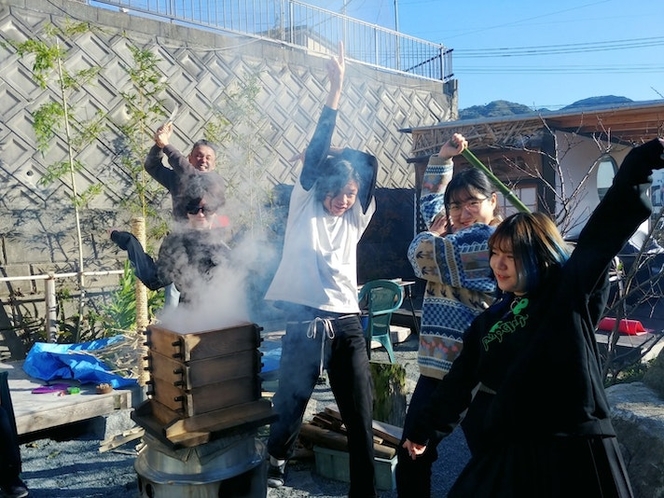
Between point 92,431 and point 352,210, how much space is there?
349cm

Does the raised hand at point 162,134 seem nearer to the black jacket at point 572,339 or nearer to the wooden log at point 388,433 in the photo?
the wooden log at point 388,433

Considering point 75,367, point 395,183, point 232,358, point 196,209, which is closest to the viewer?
point 232,358

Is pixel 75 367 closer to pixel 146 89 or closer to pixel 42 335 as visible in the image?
pixel 42 335

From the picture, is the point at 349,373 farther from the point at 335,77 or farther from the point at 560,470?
the point at 335,77

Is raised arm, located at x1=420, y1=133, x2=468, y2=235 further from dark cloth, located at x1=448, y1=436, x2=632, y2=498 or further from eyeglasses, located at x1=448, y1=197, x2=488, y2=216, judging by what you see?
dark cloth, located at x1=448, y1=436, x2=632, y2=498

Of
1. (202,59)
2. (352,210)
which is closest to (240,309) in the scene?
(352,210)

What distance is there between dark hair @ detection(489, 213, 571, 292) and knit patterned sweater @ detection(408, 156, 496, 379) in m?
0.73

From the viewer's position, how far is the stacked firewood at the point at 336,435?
3920 mm

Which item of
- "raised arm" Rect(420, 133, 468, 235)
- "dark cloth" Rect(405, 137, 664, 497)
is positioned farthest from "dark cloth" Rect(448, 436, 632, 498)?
"raised arm" Rect(420, 133, 468, 235)

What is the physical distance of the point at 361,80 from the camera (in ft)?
24.2

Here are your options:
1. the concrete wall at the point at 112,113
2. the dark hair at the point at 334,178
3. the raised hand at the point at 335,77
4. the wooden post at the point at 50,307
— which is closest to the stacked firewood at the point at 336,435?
the dark hair at the point at 334,178

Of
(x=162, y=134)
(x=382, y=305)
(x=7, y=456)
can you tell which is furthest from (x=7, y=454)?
(x=382, y=305)

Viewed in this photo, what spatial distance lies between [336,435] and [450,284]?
1.72 metres

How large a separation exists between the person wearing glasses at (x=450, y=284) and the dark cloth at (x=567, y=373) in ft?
2.73
